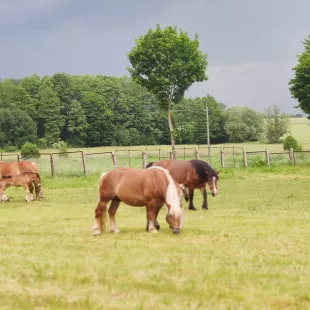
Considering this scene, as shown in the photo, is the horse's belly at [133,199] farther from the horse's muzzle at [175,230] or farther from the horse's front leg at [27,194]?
the horse's front leg at [27,194]

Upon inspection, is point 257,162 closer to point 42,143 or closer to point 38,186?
point 38,186

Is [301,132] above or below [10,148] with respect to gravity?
below

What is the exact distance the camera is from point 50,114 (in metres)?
85.3

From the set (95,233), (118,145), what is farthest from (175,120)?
(95,233)

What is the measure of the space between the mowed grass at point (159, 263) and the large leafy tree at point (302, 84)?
2971cm

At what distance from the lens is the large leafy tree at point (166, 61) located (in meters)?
49.8

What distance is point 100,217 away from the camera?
11422mm

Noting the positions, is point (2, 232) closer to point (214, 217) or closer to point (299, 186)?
point (214, 217)

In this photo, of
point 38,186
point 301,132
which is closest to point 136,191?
point 38,186

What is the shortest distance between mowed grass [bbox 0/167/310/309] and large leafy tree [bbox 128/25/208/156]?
35.2 m

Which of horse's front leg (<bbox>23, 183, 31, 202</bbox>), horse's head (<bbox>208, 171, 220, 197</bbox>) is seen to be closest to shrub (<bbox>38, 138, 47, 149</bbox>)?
horse's front leg (<bbox>23, 183, 31, 202</bbox>)

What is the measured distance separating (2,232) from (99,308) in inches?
273

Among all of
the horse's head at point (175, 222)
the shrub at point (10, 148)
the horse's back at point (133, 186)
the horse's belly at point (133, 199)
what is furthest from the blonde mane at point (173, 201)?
the shrub at point (10, 148)

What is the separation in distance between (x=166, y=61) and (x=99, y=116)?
3972cm
